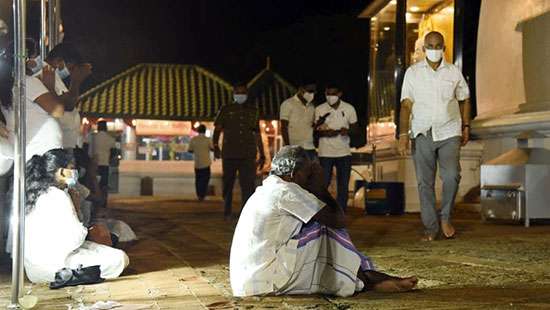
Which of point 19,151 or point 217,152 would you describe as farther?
point 217,152

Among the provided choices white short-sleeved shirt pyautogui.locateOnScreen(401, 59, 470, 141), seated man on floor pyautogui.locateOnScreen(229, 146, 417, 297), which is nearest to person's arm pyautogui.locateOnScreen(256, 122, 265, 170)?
white short-sleeved shirt pyautogui.locateOnScreen(401, 59, 470, 141)

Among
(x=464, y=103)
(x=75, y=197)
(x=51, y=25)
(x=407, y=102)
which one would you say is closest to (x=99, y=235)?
(x=75, y=197)

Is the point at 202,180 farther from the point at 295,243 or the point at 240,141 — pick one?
the point at 295,243

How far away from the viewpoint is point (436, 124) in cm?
780

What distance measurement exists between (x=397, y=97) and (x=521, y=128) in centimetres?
417

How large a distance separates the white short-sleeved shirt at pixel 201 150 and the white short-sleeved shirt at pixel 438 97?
1170 cm

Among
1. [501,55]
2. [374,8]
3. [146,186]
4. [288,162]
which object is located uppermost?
[374,8]

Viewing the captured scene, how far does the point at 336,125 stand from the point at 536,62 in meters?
2.99

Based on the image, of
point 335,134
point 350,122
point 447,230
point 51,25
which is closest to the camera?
point 447,230

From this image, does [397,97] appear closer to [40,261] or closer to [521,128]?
[521,128]

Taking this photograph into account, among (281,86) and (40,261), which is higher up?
(281,86)

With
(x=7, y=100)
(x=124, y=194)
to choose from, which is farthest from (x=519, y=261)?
(x=124, y=194)

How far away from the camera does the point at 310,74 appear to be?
3684 cm

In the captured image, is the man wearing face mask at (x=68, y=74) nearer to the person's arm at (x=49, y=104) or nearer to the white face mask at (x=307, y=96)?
the person's arm at (x=49, y=104)
